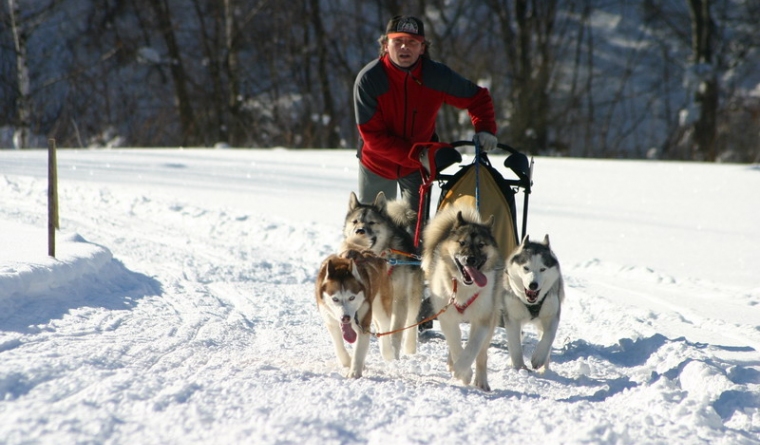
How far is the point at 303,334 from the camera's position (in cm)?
474

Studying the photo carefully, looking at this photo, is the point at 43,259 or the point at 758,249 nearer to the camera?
the point at 43,259

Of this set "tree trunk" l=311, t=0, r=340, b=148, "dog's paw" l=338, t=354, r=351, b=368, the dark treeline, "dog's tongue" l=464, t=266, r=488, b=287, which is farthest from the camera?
"tree trunk" l=311, t=0, r=340, b=148

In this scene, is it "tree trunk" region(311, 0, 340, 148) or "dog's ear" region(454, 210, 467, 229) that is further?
"tree trunk" region(311, 0, 340, 148)

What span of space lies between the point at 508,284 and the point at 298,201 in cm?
630

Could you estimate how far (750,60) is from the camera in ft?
65.4

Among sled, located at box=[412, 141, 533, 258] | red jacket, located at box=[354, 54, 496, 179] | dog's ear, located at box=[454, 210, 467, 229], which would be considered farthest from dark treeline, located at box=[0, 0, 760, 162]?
dog's ear, located at box=[454, 210, 467, 229]

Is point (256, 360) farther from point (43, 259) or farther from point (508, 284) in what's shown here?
point (43, 259)

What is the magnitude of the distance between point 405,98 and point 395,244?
94 cm

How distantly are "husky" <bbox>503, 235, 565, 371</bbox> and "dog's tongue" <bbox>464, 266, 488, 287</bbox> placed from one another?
31 centimetres

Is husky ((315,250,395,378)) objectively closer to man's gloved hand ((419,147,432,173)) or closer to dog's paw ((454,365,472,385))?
dog's paw ((454,365,472,385))

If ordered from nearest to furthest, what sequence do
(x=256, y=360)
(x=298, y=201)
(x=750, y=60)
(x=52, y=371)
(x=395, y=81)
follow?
1. (x=52, y=371)
2. (x=256, y=360)
3. (x=395, y=81)
4. (x=298, y=201)
5. (x=750, y=60)

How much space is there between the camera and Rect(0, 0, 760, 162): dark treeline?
60.5 ft

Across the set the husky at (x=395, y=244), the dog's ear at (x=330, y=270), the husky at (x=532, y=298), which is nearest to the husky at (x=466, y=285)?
the husky at (x=532, y=298)

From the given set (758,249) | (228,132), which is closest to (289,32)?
(228,132)
